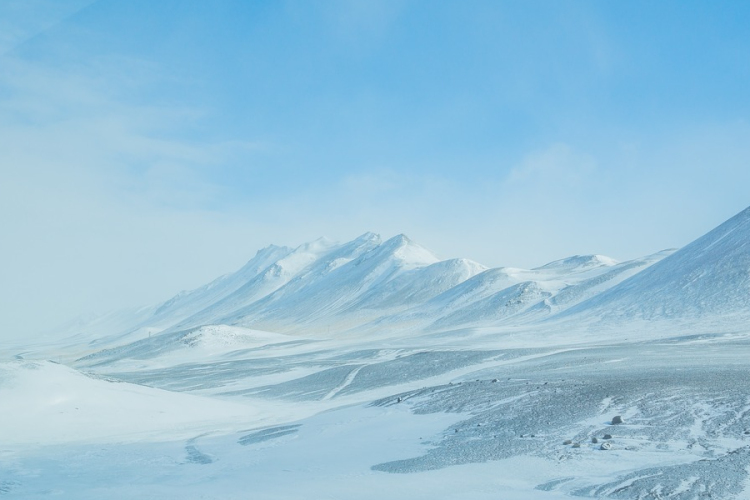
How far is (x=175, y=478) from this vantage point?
15320mm

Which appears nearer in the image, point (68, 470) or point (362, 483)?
point (362, 483)

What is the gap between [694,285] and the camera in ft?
232

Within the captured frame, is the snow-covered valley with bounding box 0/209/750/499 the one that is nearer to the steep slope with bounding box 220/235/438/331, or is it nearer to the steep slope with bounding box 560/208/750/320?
the steep slope with bounding box 560/208/750/320

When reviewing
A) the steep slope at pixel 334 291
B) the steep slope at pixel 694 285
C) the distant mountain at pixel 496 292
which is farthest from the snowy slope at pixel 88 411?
the steep slope at pixel 334 291

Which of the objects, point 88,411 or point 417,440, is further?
point 88,411

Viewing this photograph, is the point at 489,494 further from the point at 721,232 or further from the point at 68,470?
the point at 721,232

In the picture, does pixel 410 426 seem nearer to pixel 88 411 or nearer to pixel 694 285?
pixel 88 411

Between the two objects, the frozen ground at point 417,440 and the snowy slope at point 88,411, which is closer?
the frozen ground at point 417,440

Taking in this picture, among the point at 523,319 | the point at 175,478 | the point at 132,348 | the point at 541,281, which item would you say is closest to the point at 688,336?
the point at 523,319

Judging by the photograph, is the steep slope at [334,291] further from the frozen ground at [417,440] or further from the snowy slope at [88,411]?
the frozen ground at [417,440]

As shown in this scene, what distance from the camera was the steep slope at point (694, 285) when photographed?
6438cm

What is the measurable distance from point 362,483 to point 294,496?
1597mm

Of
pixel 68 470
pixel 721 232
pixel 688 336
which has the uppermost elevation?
pixel 721 232

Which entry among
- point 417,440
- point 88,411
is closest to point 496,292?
point 88,411
